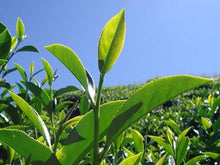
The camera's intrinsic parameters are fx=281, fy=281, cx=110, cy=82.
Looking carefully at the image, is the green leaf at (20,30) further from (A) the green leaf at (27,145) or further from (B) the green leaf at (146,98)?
(B) the green leaf at (146,98)

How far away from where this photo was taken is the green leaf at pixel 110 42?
719 mm

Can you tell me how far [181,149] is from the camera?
151 cm

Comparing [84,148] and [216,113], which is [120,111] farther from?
[216,113]

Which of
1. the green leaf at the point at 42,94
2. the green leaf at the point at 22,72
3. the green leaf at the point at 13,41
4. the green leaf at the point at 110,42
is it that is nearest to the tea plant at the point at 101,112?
the green leaf at the point at 110,42

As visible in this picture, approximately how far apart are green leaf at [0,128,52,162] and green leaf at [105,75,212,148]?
7.0 inches

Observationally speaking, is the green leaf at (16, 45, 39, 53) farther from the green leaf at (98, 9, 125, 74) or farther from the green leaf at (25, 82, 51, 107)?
the green leaf at (98, 9, 125, 74)

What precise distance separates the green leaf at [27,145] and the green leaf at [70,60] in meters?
0.20

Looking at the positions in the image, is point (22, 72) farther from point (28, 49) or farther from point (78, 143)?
point (78, 143)

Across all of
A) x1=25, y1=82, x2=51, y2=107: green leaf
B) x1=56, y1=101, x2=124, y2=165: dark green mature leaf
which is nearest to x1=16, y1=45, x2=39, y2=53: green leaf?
x1=25, y1=82, x2=51, y2=107: green leaf

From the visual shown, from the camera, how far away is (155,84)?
778 millimetres

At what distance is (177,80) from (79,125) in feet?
1.01

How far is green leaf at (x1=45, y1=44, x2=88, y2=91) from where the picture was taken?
30.9 inches

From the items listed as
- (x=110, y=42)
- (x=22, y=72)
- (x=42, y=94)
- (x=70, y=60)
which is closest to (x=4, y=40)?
(x=42, y=94)

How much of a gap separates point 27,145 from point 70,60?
264mm
